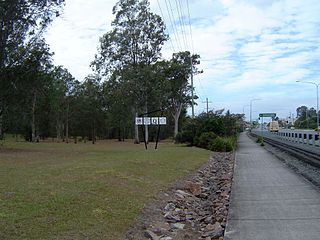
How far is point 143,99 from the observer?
51.8 metres

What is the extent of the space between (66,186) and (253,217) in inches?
195

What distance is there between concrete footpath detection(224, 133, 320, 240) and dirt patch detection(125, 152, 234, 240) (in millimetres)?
383


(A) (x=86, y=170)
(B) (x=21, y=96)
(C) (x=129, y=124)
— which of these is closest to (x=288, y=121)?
(C) (x=129, y=124)

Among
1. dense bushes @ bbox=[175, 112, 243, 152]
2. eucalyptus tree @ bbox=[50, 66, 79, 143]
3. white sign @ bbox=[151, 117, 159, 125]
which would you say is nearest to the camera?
white sign @ bbox=[151, 117, 159, 125]

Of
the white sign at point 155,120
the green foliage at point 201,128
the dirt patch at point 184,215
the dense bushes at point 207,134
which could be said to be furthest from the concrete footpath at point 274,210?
the green foliage at point 201,128

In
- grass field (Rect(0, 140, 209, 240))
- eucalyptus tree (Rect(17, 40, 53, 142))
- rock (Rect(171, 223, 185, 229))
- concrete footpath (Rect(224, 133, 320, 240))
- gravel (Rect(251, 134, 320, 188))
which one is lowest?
rock (Rect(171, 223, 185, 229))

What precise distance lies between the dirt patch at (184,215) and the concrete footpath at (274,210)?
0.38 metres

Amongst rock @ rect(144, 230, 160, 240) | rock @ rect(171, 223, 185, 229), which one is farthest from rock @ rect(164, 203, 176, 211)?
rock @ rect(144, 230, 160, 240)

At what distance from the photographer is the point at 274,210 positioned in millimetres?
10258

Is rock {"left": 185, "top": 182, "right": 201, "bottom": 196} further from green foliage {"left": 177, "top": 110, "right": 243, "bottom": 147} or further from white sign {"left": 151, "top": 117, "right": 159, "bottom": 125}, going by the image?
green foliage {"left": 177, "top": 110, "right": 243, "bottom": 147}

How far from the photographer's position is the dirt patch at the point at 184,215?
848 cm

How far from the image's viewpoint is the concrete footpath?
797cm

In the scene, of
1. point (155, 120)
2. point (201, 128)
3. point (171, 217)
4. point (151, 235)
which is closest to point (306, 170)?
point (171, 217)

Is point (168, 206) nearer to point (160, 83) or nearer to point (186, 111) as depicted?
point (160, 83)
